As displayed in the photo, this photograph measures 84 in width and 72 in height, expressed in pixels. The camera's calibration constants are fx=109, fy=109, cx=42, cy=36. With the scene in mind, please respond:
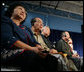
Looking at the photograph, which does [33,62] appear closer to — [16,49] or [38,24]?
[16,49]

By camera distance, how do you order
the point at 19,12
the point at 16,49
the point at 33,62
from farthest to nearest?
the point at 19,12 < the point at 16,49 < the point at 33,62

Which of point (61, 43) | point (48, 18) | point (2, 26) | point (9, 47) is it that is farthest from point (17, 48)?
point (48, 18)

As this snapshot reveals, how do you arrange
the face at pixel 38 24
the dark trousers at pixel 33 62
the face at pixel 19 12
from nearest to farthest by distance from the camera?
the dark trousers at pixel 33 62
the face at pixel 19 12
the face at pixel 38 24

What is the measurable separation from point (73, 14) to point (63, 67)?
4780mm

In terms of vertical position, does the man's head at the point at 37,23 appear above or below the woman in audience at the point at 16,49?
above

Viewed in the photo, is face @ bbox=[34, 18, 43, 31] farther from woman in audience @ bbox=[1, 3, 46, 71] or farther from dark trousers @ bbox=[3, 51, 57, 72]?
dark trousers @ bbox=[3, 51, 57, 72]

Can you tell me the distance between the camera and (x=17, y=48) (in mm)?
954

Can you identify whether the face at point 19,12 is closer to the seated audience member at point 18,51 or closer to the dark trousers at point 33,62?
the seated audience member at point 18,51

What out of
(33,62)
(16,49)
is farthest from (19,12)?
(33,62)

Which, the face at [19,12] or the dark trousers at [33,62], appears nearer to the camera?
the dark trousers at [33,62]

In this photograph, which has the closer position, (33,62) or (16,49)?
(33,62)

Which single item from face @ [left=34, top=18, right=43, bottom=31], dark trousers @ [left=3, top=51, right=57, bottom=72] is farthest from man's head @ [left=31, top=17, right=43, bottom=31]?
dark trousers @ [left=3, top=51, right=57, bottom=72]

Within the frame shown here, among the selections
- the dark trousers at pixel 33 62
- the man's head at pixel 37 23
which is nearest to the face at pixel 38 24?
the man's head at pixel 37 23

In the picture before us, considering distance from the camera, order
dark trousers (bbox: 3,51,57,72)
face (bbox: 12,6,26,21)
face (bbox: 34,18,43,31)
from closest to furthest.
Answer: dark trousers (bbox: 3,51,57,72)
face (bbox: 12,6,26,21)
face (bbox: 34,18,43,31)
